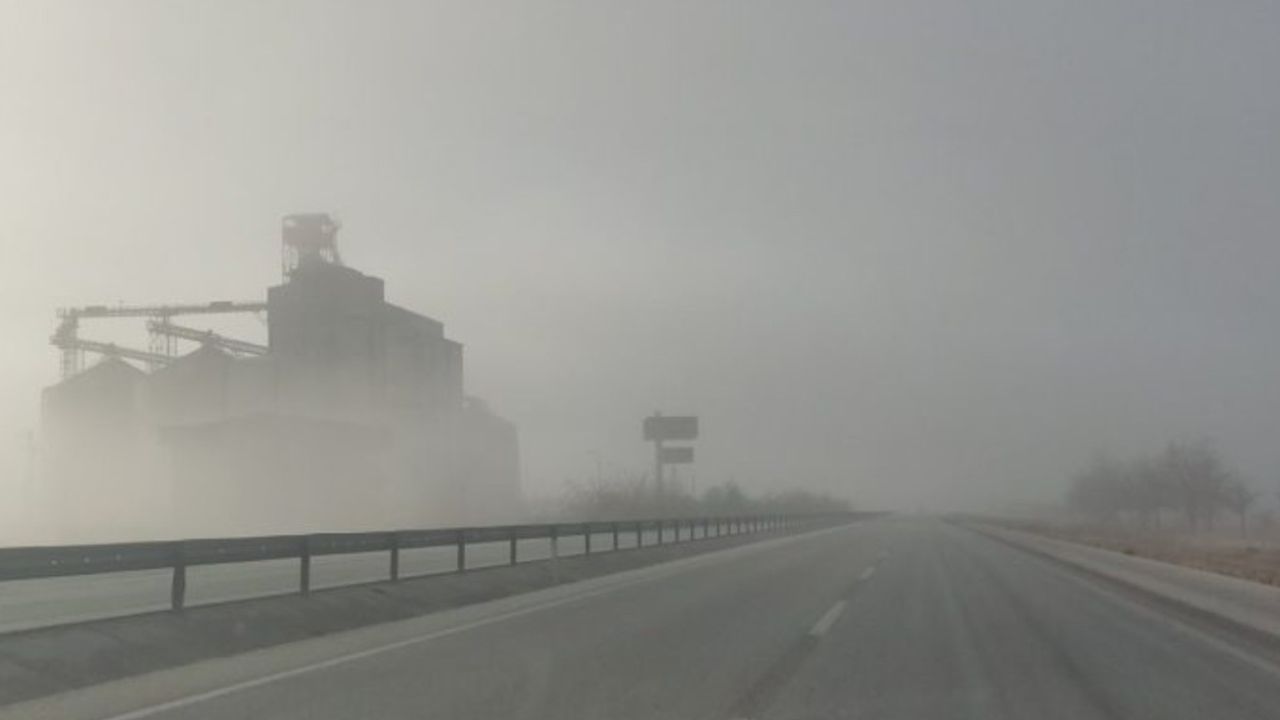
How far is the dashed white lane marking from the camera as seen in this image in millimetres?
15609

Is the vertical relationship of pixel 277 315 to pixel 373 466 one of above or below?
above

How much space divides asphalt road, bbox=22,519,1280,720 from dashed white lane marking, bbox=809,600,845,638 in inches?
1.5

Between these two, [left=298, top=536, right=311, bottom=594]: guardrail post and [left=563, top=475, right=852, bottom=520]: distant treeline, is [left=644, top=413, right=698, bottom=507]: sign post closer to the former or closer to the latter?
[left=563, top=475, right=852, bottom=520]: distant treeline

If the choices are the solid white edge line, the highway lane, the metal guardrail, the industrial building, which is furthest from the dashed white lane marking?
the industrial building

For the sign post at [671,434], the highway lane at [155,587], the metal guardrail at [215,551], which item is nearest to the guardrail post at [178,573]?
the metal guardrail at [215,551]

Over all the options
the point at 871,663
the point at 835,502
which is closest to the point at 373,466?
the point at 871,663

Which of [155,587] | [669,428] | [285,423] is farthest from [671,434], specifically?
[155,587]

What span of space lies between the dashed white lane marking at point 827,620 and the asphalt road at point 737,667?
4 cm

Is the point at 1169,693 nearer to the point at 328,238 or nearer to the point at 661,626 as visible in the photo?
the point at 661,626

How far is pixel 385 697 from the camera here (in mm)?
10312

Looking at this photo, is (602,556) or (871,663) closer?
(871,663)

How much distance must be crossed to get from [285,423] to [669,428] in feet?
159

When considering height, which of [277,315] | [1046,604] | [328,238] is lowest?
[1046,604]

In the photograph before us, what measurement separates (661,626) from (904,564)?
18329 millimetres
